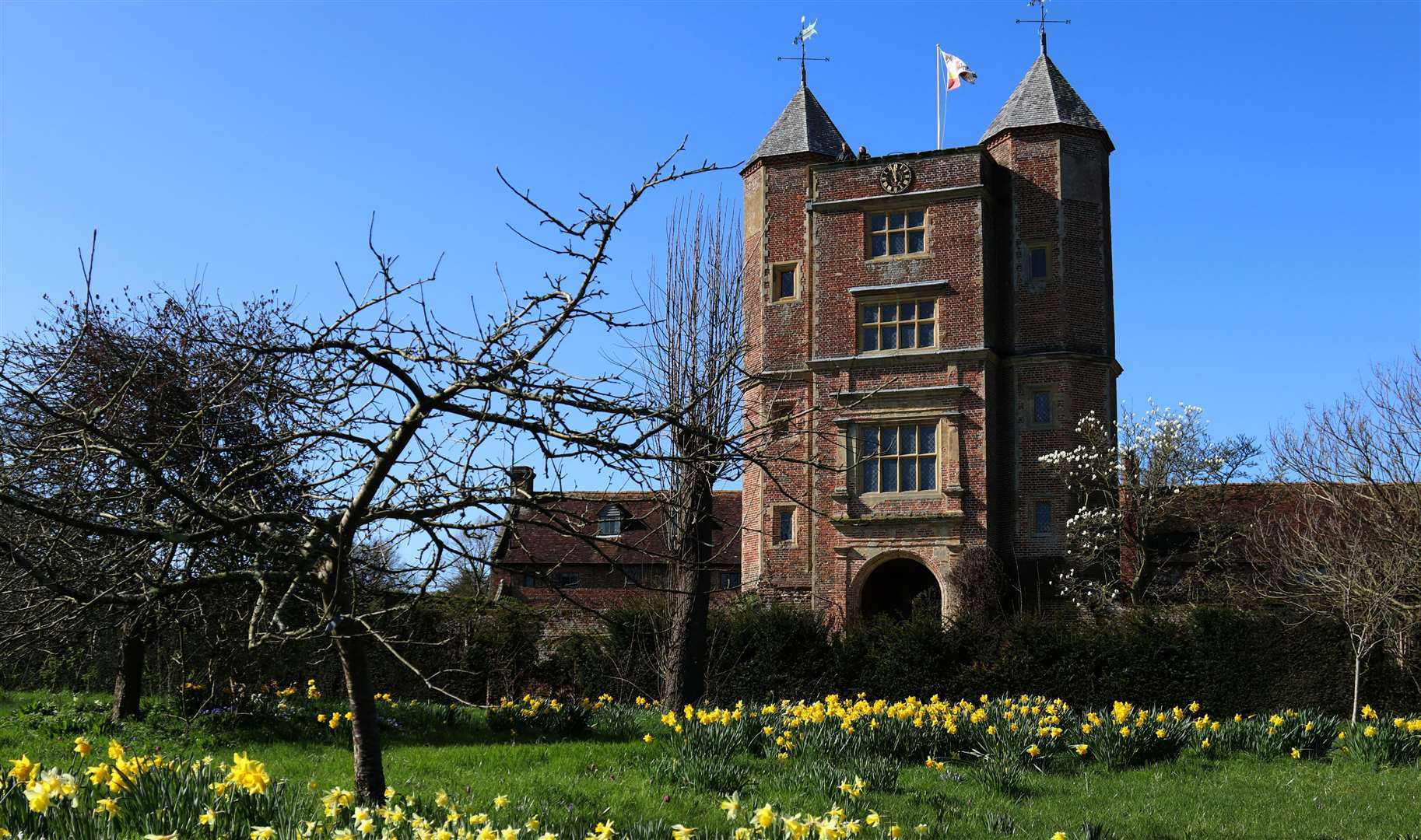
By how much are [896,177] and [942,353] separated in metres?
4.63

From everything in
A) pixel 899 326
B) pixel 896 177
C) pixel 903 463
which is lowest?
pixel 903 463

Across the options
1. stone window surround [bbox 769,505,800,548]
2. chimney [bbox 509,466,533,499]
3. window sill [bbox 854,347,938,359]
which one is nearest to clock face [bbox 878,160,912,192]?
window sill [bbox 854,347,938,359]

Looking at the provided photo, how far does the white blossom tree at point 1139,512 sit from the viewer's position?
90.9 ft

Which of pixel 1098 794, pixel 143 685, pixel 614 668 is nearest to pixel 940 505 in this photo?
pixel 614 668

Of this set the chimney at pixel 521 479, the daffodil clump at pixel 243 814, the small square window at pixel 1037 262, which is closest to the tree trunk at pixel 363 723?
the daffodil clump at pixel 243 814

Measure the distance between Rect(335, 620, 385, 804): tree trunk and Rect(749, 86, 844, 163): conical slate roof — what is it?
27.0 m

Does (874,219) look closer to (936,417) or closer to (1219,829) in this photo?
(936,417)

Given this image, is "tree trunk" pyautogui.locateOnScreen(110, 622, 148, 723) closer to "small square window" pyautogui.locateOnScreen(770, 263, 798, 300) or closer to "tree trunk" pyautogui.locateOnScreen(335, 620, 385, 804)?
"tree trunk" pyautogui.locateOnScreen(335, 620, 385, 804)

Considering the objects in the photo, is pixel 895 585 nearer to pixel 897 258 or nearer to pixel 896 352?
pixel 896 352

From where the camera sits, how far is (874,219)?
30.6 m

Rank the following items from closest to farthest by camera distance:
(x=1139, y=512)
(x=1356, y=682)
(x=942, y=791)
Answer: (x=942, y=791), (x=1356, y=682), (x=1139, y=512)

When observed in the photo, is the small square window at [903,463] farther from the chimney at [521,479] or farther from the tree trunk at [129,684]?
the chimney at [521,479]

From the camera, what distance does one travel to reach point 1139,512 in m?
28.1

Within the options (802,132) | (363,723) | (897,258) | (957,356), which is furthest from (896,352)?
(363,723)
